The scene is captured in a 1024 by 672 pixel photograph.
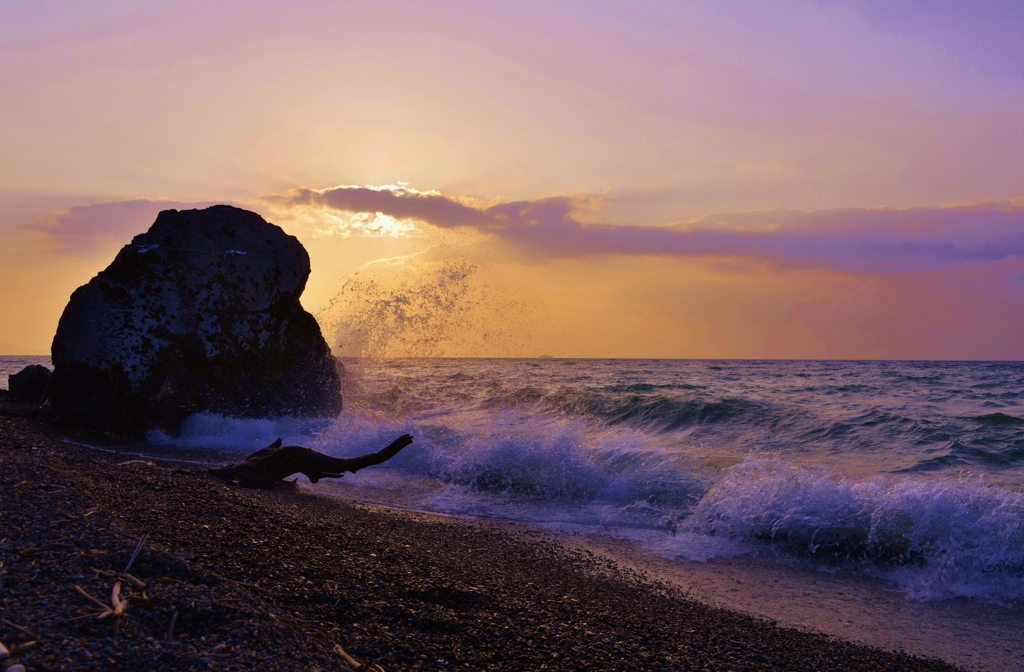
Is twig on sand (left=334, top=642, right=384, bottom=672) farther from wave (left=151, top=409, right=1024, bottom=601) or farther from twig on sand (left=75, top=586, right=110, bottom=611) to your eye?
wave (left=151, top=409, right=1024, bottom=601)

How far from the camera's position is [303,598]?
409cm

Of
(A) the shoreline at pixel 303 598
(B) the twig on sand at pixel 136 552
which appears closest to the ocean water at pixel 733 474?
(A) the shoreline at pixel 303 598

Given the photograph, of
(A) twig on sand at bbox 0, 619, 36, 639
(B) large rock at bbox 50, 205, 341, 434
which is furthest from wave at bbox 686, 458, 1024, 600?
(B) large rock at bbox 50, 205, 341, 434

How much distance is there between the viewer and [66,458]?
25.1 ft

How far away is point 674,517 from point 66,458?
7411 mm

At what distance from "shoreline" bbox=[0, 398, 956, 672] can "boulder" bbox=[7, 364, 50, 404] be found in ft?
31.2

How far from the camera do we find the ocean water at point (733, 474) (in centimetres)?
717

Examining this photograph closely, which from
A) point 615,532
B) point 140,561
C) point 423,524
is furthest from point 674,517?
point 140,561

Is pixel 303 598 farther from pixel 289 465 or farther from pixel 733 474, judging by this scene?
pixel 733 474

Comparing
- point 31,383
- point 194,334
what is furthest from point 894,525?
point 31,383

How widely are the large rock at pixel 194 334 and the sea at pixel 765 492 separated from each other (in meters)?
0.59

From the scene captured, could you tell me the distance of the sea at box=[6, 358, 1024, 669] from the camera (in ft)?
19.7

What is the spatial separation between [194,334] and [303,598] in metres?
10.5

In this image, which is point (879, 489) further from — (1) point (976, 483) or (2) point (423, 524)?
(2) point (423, 524)
